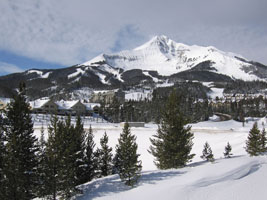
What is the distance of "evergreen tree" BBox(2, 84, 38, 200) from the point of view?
12.2m

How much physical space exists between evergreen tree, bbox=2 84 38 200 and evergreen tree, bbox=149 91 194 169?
438 inches

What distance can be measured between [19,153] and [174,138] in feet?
41.6

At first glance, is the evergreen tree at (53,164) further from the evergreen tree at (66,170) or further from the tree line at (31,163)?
the evergreen tree at (66,170)

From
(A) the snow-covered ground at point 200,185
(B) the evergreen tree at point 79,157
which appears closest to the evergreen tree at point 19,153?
(B) the evergreen tree at point 79,157

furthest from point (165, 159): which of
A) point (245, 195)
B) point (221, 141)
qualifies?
point (221, 141)

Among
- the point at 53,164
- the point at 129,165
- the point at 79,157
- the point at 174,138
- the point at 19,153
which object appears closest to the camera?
the point at 19,153

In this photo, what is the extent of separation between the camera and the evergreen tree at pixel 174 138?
1872 cm

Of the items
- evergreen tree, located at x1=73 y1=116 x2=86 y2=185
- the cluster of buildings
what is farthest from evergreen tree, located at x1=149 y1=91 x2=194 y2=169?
the cluster of buildings

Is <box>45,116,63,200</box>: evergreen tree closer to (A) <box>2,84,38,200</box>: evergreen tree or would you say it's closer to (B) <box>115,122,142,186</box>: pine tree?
(A) <box>2,84,38,200</box>: evergreen tree

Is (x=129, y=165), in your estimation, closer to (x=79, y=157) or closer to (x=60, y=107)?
(x=79, y=157)

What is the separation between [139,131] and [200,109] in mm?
71391

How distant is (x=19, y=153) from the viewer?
517 inches

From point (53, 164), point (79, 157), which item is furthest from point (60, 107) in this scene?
point (53, 164)

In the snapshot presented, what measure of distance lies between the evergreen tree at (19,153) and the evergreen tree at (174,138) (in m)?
11.1
